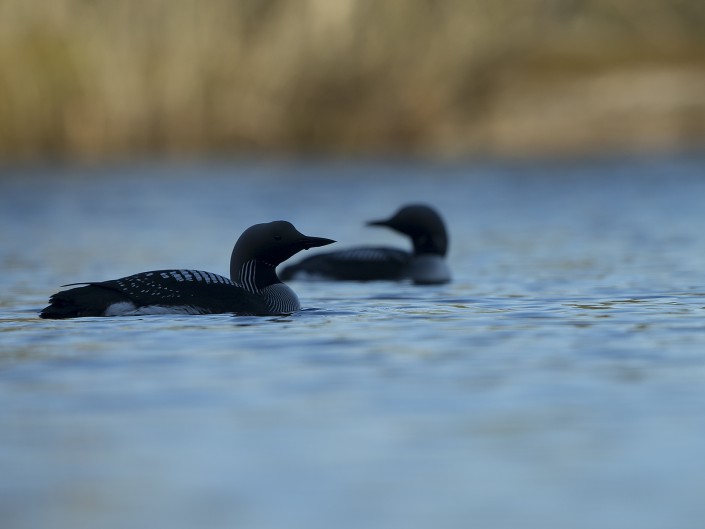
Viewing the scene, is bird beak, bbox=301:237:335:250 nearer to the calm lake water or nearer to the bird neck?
the bird neck

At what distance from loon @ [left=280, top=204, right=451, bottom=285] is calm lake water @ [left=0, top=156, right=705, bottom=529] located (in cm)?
27

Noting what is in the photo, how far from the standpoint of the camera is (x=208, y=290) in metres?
8.45

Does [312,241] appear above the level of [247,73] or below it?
below

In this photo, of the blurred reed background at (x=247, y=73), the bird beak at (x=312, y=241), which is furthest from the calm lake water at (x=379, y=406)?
the blurred reed background at (x=247, y=73)

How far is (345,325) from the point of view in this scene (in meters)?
8.17

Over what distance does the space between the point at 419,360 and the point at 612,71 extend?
30.1 meters

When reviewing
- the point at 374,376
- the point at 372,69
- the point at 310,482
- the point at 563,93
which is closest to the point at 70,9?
the point at 372,69

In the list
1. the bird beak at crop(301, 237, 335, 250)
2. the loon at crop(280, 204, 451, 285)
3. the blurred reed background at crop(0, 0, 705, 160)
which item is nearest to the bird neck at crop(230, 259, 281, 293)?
the bird beak at crop(301, 237, 335, 250)

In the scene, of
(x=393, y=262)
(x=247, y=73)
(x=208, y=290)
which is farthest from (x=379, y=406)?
(x=247, y=73)

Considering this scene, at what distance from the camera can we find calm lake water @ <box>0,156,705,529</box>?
436cm

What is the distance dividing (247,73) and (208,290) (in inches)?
746

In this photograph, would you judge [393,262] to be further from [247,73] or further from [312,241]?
[247,73]

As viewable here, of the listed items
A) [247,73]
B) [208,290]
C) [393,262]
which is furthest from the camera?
[247,73]

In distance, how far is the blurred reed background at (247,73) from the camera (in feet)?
87.6
